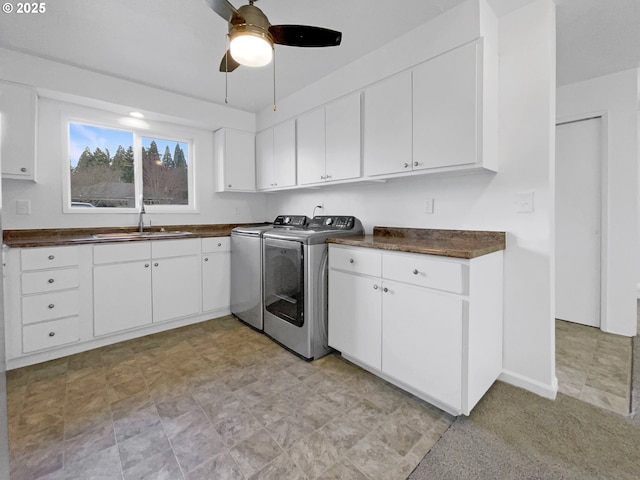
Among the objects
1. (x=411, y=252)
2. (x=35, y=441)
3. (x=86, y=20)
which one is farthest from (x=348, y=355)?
(x=86, y=20)

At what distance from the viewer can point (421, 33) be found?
2.12 meters

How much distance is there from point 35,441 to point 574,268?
14.0 ft

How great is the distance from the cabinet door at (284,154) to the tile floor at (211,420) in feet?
5.86

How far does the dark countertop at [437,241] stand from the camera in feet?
5.75

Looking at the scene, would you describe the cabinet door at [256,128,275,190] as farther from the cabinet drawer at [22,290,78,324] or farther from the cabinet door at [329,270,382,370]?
the cabinet drawer at [22,290,78,324]

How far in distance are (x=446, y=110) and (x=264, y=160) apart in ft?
7.35

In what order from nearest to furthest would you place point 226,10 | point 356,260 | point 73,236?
point 226,10
point 356,260
point 73,236

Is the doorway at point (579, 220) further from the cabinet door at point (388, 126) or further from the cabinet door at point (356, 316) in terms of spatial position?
→ the cabinet door at point (356, 316)

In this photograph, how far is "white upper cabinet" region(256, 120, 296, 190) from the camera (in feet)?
10.8

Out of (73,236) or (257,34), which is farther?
(73,236)

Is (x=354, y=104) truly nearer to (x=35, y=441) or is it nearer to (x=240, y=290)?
(x=240, y=290)

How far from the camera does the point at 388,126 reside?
234 cm

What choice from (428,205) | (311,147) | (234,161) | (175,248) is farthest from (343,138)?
(175,248)

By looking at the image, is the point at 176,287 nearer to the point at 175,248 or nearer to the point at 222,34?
the point at 175,248
